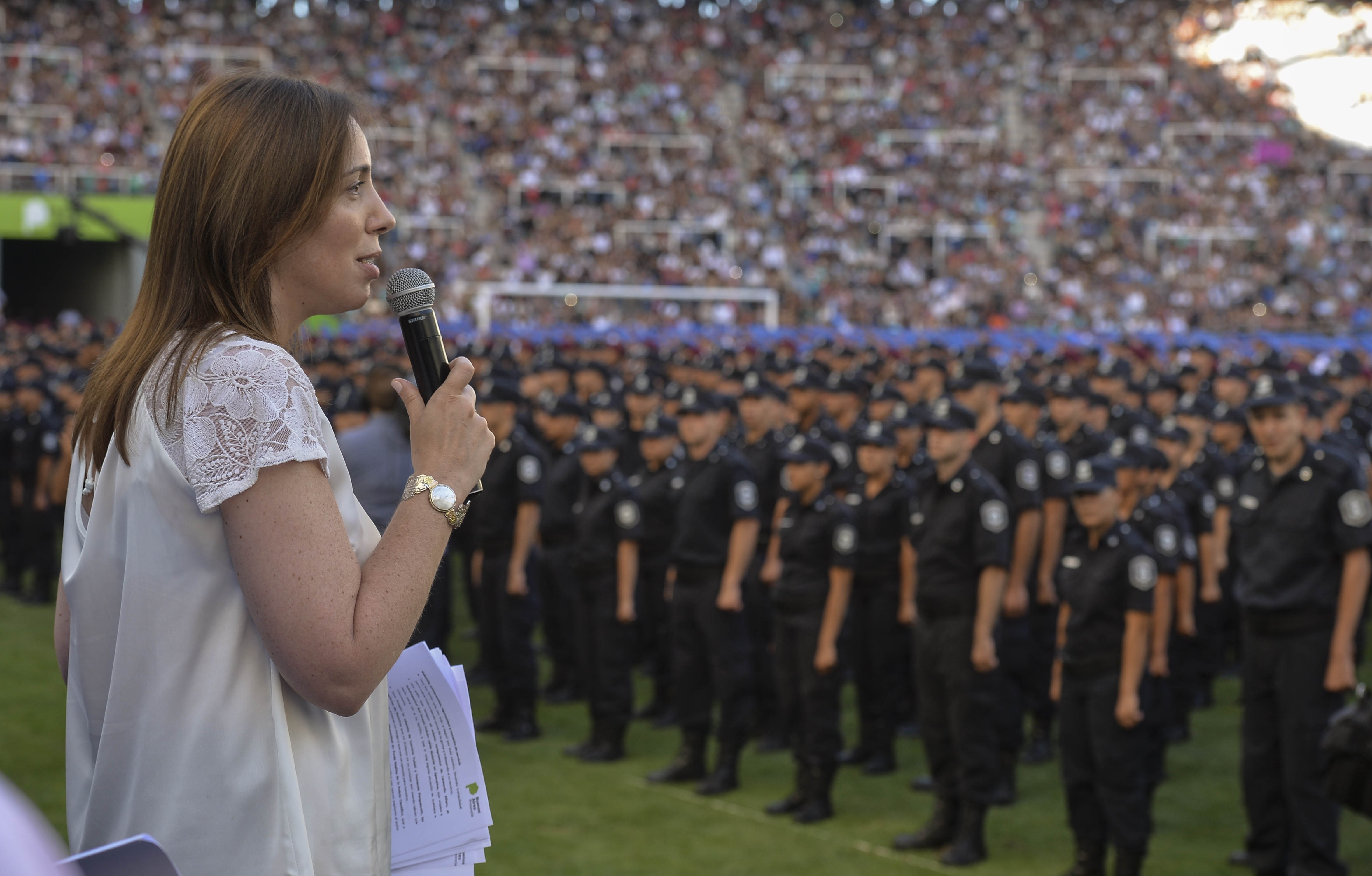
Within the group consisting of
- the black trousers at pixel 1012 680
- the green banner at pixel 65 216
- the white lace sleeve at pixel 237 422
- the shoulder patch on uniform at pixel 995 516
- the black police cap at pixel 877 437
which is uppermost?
the green banner at pixel 65 216

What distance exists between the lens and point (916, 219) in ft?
A: 99.4

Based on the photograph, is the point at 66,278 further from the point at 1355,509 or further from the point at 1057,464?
the point at 1355,509

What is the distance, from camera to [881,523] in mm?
7523

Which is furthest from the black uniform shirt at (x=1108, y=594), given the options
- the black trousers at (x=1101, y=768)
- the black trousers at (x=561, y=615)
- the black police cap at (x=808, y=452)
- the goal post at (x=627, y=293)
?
the goal post at (x=627, y=293)

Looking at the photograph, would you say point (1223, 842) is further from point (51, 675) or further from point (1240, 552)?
point (51, 675)

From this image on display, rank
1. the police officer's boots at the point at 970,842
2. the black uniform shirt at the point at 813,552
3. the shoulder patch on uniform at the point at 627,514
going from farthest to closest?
the shoulder patch on uniform at the point at 627,514
the black uniform shirt at the point at 813,552
the police officer's boots at the point at 970,842

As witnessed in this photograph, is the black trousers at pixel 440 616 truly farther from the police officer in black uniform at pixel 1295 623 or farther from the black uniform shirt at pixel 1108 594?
the police officer in black uniform at pixel 1295 623

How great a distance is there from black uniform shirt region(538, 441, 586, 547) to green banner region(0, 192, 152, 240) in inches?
682

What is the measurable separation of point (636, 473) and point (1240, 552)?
5.69 meters

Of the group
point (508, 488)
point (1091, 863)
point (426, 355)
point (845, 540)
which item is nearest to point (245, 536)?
point (426, 355)

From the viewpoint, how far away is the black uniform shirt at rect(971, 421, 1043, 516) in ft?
25.0

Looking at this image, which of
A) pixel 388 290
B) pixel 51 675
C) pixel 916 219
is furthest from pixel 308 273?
pixel 916 219

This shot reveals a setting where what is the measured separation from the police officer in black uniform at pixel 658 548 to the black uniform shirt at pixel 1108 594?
8.50 ft

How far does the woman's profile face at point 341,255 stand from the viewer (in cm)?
141
